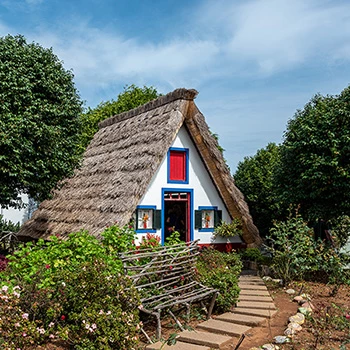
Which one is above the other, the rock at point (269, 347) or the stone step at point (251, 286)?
the stone step at point (251, 286)

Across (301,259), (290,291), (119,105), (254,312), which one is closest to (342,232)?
(301,259)

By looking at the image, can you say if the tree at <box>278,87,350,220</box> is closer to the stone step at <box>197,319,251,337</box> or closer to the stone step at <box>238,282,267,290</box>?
the stone step at <box>238,282,267,290</box>

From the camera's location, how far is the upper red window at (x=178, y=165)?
12481 mm

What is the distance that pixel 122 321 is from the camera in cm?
555

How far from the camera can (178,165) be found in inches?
499

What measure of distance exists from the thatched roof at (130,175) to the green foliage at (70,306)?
164 inches

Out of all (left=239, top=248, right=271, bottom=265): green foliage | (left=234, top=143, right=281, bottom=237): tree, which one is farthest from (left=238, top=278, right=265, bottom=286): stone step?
(left=234, top=143, right=281, bottom=237): tree

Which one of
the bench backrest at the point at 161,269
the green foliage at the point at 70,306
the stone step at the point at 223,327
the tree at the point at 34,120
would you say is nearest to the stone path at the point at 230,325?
the stone step at the point at 223,327

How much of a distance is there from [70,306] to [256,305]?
3929 millimetres

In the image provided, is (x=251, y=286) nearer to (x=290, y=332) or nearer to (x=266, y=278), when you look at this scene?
(x=266, y=278)

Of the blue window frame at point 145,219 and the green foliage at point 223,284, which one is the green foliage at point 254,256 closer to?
the blue window frame at point 145,219

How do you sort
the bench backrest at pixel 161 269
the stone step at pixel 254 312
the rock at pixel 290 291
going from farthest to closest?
the rock at pixel 290 291
the stone step at pixel 254 312
the bench backrest at pixel 161 269

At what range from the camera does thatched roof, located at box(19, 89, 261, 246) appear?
1109 cm

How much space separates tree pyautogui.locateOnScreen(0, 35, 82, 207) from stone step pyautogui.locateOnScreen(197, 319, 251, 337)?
19.5 ft
